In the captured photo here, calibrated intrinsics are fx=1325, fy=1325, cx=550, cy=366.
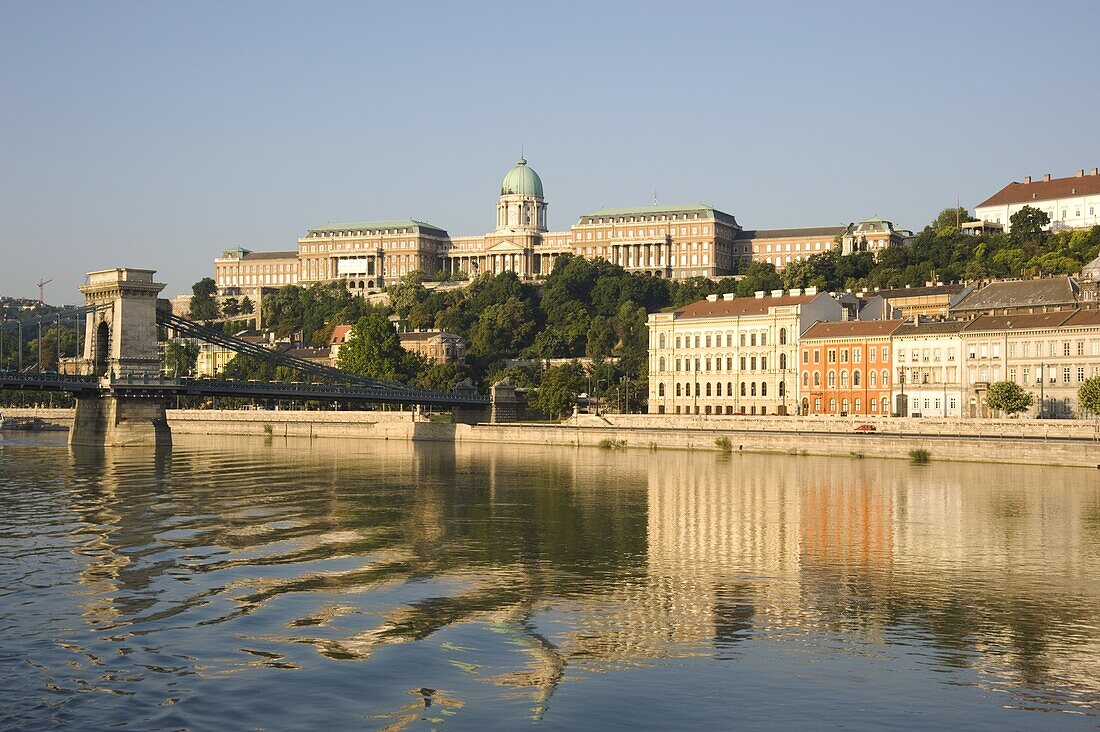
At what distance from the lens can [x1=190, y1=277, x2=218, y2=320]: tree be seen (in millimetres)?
163375

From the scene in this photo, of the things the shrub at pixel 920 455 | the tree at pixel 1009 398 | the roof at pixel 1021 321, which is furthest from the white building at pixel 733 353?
the shrub at pixel 920 455

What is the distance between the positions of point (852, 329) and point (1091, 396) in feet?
65.1

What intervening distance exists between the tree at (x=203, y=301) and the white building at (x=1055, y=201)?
304ft

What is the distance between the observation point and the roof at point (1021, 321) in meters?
63.5

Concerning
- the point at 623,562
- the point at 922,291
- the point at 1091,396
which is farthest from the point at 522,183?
the point at 623,562

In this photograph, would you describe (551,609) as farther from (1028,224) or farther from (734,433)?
(1028,224)

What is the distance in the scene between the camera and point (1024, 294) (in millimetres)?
73188

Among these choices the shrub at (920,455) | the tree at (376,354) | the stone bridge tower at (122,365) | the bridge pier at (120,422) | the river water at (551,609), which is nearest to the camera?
the river water at (551,609)

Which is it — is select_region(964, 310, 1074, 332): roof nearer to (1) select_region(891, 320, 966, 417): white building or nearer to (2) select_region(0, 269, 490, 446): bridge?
(1) select_region(891, 320, 966, 417): white building

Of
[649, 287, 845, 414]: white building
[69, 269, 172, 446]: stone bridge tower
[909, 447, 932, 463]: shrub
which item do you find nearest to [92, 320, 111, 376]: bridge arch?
[69, 269, 172, 446]: stone bridge tower

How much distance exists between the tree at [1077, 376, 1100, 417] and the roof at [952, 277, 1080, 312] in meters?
13.5

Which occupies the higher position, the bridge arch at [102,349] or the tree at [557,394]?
the bridge arch at [102,349]

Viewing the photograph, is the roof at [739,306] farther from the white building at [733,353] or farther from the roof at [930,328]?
the roof at [930,328]

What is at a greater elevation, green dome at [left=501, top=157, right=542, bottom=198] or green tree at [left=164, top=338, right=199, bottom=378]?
green dome at [left=501, top=157, right=542, bottom=198]
